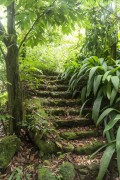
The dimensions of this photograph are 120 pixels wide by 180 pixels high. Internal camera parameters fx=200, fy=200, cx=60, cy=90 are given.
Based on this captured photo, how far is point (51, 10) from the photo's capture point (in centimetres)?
216

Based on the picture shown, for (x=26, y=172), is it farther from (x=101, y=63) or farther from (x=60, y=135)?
(x=101, y=63)

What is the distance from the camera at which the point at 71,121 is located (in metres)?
2.99

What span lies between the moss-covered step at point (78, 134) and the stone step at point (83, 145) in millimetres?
60

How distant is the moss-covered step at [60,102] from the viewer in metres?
3.37

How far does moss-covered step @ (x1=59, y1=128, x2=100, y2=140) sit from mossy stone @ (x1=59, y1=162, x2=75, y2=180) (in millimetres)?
552

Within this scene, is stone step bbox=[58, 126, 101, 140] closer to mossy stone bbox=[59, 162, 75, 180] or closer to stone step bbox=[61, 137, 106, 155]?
stone step bbox=[61, 137, 106, 155]

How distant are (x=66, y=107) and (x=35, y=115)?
82 centimetres

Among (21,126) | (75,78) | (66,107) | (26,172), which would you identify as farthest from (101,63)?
(26,172)

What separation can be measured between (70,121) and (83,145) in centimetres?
50

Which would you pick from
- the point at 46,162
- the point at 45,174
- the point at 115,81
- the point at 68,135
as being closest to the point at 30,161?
the point at 46,162

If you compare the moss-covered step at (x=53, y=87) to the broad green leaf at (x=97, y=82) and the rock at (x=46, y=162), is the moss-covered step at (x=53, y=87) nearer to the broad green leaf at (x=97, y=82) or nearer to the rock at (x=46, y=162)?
the broad green leaf at (x=97, y=82)

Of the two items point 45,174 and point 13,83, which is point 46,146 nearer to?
point 45,174

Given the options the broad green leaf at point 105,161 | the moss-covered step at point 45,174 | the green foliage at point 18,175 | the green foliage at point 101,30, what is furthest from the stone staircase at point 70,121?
the green foliage at point 101,30

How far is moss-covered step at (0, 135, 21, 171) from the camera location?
2173 mm
